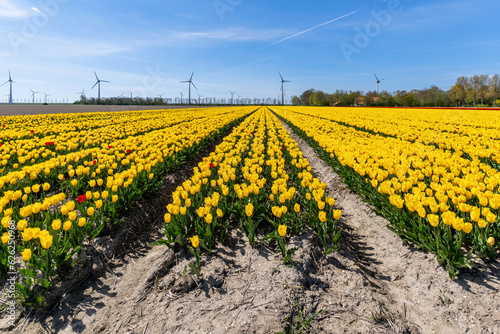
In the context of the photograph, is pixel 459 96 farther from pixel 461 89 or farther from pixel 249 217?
pixel 249 217

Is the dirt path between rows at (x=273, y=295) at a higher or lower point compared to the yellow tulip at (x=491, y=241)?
lower

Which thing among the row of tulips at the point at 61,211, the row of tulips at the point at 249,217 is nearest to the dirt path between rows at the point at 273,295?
the row of tulips at the point at 249,217

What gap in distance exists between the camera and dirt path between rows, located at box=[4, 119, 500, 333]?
2.55 metres

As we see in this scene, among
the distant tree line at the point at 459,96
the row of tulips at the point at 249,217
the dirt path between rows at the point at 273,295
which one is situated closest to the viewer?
the dirt path between rows at the point at 273,295

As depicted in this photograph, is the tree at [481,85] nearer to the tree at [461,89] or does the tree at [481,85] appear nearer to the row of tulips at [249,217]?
the tree at [461,89]

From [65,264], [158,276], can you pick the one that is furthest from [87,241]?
[158,276]

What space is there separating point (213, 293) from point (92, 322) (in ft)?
4.06

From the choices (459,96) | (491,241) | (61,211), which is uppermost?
(459,96)

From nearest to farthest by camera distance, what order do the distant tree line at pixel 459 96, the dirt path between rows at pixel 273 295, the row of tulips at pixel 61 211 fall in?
the dirt path between rows at pixel 273 295, the row of tulips at pixel 61 211, the distant tree line at pixel 459 96

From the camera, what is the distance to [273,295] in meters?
2.79

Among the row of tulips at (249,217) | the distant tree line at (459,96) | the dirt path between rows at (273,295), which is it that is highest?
the distant tree line at (459,96)

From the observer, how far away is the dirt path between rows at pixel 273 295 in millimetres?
2549

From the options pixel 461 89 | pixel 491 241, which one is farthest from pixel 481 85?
pixel 491 241

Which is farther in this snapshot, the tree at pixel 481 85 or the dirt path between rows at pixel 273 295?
the tree at pixel 481 85
